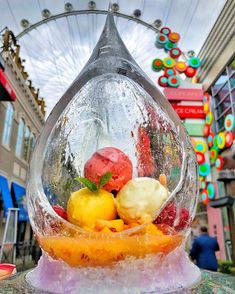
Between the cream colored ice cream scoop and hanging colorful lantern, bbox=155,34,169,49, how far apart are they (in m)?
11.5

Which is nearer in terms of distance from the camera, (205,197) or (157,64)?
(205,197)

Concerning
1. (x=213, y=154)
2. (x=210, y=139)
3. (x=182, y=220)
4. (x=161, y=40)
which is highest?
(x=161, y=40)

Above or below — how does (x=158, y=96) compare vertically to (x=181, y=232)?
above

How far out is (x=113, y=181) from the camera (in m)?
0.95

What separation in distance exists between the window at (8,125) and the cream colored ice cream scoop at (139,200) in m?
10.8

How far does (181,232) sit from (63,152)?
0.55m

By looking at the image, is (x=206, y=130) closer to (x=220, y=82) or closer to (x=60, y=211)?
(x=220, y=82)

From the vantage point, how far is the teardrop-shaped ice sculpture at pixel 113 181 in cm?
74

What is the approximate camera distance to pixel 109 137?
1256mm

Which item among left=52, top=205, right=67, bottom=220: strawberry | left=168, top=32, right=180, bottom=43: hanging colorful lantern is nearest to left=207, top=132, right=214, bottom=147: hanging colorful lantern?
left=168, top=32, right=180, bottom=43: hanging colorful lantern

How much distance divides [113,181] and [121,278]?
31cm

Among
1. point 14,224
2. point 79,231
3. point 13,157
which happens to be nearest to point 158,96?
point 79,231

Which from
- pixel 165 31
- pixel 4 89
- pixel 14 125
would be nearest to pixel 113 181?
pixel 4 89

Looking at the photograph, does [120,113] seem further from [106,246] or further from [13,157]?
[13,157]
